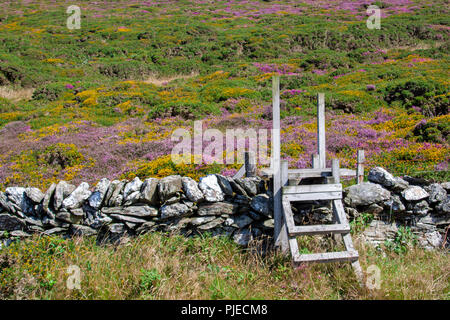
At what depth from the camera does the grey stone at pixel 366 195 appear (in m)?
4.71

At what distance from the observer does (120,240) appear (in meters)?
4.48

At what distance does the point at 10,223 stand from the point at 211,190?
2.97 metres

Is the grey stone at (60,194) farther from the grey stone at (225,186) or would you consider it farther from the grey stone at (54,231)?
the grey stone at (225,186)

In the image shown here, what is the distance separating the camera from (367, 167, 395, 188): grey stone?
15.9 feet

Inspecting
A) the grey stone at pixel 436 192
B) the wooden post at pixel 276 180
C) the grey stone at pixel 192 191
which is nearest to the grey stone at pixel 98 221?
the grey stone at pixel 192 191

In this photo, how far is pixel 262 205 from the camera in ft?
15.0

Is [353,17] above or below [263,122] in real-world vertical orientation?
above

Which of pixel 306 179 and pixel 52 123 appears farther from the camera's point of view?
pixel 52 123

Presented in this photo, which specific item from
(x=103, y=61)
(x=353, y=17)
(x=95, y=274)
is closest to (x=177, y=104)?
(x=95, y=274)

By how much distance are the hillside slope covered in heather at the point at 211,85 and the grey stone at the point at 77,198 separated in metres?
3.54

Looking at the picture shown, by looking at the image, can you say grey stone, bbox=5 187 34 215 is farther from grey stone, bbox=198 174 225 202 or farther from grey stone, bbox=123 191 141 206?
grey stone, bbox=198 174 225 202
